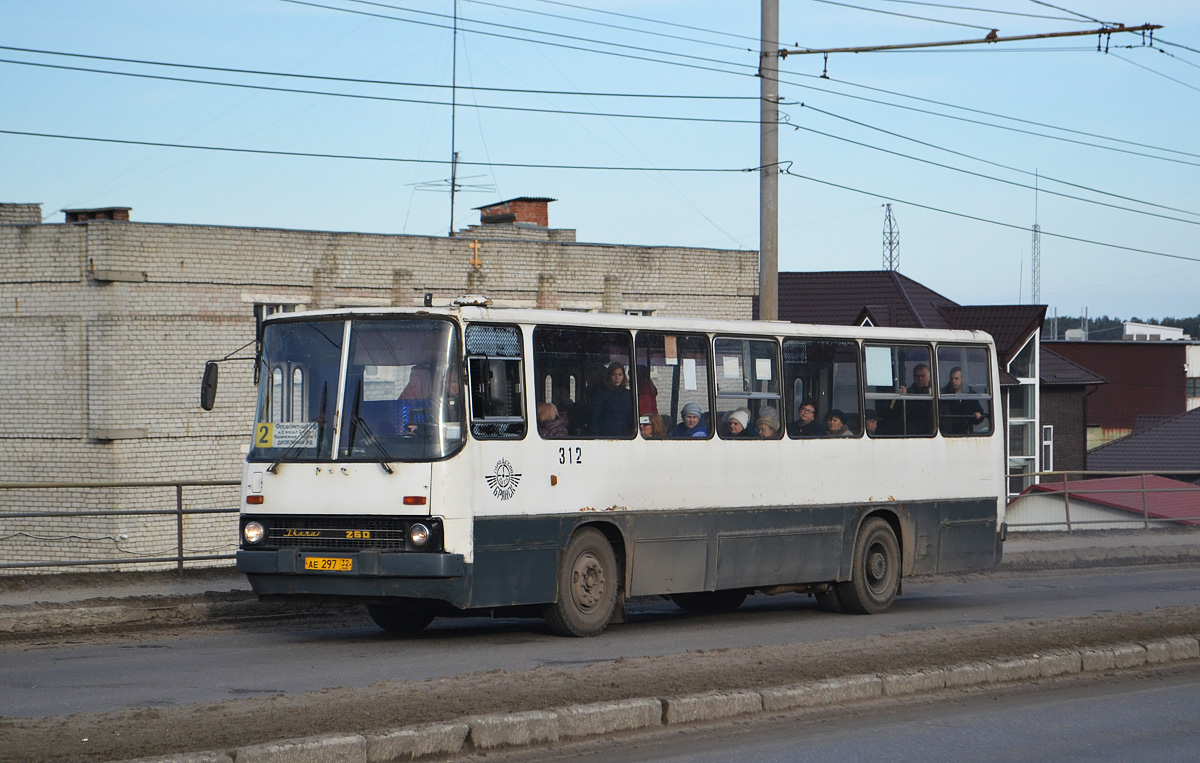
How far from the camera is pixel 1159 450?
5812cm

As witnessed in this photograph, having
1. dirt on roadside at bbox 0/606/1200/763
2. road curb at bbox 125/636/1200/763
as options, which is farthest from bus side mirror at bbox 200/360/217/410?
road curb at bbox 125/636/1200/763

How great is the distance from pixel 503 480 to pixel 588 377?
1.40 meters

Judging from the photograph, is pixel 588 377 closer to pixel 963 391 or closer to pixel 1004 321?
pixel 963 391

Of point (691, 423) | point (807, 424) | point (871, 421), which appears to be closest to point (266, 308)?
point (871, 421)

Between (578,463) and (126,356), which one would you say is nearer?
(578,463)

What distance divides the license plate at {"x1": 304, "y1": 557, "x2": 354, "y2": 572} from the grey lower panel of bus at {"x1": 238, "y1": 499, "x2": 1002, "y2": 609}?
0.13 feet

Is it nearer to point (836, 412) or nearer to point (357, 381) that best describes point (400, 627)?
point (357, 381)

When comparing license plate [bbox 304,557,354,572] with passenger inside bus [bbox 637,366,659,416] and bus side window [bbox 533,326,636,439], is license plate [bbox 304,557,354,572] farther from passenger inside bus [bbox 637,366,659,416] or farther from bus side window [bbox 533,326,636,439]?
passenger inside bus [bbox 637,366,659,416]

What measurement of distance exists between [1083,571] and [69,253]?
1899cm

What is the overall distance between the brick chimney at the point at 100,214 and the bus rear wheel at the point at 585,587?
19.4 meters

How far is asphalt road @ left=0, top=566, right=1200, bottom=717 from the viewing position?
9.12m

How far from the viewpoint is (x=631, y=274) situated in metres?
34.1

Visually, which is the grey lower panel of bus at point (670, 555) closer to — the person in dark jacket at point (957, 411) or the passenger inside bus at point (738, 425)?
the passenger inside bus at point (738, 425)

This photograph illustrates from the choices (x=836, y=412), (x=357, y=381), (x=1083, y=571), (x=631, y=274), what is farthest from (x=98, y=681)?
(x=631, y=274)
